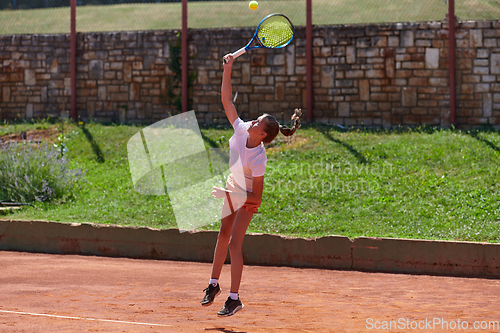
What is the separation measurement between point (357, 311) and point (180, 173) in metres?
6.91

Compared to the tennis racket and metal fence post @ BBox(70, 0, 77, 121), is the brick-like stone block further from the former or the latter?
metal fence post @ BBox(70, 0, 77, 121)

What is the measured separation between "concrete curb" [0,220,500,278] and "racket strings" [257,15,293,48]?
3.56 metres

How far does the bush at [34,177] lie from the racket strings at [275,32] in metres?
6.61

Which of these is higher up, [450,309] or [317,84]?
[317,84]

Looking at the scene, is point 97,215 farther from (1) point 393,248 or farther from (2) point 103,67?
(2) point 103,67

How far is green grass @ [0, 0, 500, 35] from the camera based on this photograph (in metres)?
13.8

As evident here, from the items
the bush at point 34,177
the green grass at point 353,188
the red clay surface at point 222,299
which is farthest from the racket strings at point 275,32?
the bush at point 34,177

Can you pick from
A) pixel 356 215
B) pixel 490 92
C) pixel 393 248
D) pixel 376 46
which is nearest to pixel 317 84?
pixel 376 46

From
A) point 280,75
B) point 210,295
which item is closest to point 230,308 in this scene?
point 210,295

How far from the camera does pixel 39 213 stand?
9.75 meters

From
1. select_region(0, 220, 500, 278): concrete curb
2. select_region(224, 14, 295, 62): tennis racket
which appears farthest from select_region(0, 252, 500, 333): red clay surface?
select_region(224, 14, 295, 62): tennis racket

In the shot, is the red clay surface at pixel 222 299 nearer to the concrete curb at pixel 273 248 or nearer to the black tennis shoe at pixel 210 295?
→ the black tennis shoe at pixel 210 295

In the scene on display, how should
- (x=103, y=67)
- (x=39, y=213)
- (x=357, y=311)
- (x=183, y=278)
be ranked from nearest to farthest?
(x=357, y=311), (x=183, y=278), (x=39, y=213), (x=103, y=67)

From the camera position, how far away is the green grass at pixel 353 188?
28.2ft
